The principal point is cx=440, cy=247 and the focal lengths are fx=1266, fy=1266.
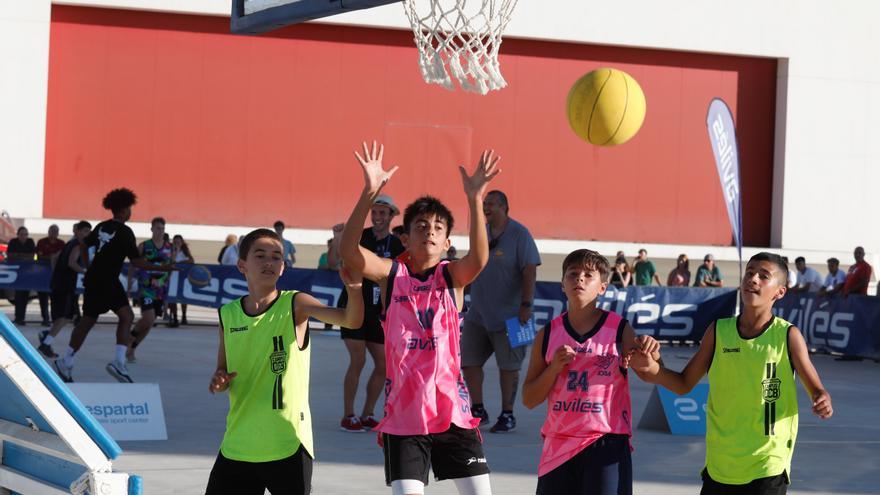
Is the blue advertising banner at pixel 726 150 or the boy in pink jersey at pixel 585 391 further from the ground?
the blue advertising banner at pixel 726 150

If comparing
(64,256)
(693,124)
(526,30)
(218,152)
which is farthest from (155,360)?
(693,124)

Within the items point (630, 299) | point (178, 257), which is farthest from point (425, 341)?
point (178, 257)

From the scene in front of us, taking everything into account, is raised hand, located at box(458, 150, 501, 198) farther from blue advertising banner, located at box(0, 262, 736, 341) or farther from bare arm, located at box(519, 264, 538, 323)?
blue advertising banner, located at box(0, 262, 736, 341)

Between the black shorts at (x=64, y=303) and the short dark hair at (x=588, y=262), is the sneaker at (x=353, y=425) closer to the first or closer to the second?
the short dark hair at (x=588, y=262)

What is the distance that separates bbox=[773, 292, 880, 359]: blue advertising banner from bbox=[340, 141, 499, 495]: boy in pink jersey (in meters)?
14.3

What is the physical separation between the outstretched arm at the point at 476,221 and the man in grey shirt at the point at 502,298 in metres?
4.38

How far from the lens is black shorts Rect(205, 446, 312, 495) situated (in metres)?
5.23

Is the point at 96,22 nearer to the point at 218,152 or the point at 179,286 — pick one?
the point at 218,152

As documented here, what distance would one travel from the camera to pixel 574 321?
18.6 ft

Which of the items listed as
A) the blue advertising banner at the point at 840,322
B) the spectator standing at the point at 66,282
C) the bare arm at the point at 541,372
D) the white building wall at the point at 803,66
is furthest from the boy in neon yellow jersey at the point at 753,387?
the white building wall at the point at 803,66

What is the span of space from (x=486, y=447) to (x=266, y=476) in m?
4.72

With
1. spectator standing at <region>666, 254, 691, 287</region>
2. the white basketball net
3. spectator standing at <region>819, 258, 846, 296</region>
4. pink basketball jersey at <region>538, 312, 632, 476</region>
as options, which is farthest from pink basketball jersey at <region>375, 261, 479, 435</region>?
spectator standing at <region>666, 254, 691, 287</region>

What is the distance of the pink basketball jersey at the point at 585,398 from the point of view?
5465 millimetres

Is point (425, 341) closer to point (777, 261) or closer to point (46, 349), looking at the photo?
point (777, 261)
